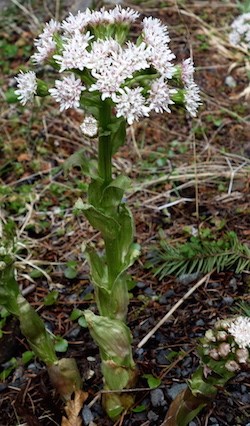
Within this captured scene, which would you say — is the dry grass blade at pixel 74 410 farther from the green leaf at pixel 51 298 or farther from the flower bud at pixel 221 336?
the flower bud at pixel 221 336

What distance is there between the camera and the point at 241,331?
1.60 metres

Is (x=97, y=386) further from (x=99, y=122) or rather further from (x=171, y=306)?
(x=99, y=122)

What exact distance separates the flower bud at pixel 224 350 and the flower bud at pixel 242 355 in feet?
0.09

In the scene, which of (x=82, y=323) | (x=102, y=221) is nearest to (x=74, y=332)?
(x=82, y=323)

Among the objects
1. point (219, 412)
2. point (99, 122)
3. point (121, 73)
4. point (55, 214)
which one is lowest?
point (219, 412)

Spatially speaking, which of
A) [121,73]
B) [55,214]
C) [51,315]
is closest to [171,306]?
[51,315]

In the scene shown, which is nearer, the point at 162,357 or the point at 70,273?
the point at 162,357

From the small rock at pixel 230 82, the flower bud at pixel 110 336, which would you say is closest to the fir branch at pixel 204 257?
the flower bud at pixel 110 336

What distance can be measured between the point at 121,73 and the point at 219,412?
1.15 m

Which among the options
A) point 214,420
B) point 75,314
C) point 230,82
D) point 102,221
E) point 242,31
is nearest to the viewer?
point 102,221

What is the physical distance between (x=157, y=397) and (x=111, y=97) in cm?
105

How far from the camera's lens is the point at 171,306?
241 centimetres

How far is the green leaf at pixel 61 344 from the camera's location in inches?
90.7

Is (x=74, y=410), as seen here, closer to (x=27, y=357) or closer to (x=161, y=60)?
(x=27, y=357)
